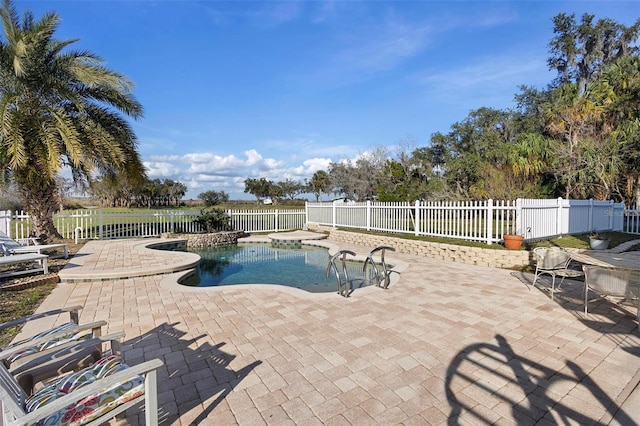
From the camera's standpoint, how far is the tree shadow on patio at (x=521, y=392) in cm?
217

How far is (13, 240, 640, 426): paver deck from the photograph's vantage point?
2244 mm

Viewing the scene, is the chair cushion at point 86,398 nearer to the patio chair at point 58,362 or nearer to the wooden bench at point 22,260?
the patio chair at point 58,362

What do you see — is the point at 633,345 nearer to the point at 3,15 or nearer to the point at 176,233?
the point at 176,233

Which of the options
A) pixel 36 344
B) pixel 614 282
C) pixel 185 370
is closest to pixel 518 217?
pixel 614 282

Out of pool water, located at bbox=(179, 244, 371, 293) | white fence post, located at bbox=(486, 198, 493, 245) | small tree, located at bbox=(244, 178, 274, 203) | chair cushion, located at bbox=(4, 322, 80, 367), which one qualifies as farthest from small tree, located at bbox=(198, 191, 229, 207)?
chair cushion, located at bbox=(4, 322, 80, 367)

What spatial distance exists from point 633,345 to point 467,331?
1631 millimetres

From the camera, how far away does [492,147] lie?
23.6 metres

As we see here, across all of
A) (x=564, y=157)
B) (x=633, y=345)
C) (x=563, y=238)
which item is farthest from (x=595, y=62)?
(x=633, y=345)

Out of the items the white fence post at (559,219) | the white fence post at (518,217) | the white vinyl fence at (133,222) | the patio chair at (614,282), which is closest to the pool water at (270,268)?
the white vinyl fence at (133,222)

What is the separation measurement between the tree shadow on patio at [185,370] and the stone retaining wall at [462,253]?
6.48 metres

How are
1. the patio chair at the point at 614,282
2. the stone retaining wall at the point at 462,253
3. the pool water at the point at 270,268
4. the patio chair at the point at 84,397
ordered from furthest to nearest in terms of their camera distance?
the pool water at the point at 270,268 < the stone retaining wall at the point at 462,253 < the patio chair at the point at 614,282 < the patio chair at the point at 84,397

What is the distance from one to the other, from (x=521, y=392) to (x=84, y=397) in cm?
298

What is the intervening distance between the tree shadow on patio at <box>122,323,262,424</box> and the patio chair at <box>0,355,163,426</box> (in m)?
0.49

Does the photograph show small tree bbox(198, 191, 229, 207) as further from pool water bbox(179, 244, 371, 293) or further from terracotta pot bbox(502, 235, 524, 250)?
terracotta pot bbox(502, 235, 524, 250)
